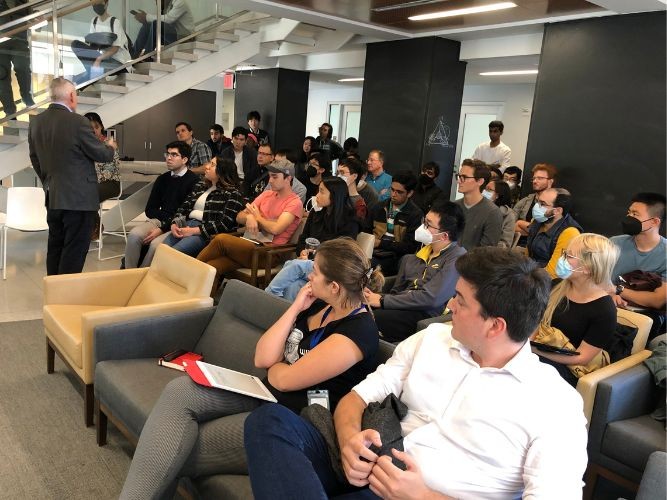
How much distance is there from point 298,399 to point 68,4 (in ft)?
19.7

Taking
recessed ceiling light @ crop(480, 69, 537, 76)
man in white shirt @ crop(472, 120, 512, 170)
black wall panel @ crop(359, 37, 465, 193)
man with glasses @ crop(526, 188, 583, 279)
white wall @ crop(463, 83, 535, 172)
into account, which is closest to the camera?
man with glasses @ crop(526, 188, 583, 279)

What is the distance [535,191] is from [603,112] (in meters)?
0.95

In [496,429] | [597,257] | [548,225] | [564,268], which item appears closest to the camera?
[496,429]

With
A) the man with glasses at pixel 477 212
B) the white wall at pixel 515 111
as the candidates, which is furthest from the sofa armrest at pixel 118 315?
the white wall at pixel 515 111

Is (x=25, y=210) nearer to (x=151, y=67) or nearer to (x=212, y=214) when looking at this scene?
(x=212, y=214)

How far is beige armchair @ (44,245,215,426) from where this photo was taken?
9.19 feet

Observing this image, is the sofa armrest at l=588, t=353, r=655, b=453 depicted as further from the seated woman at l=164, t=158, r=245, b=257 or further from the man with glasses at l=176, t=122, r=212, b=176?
the man with glasses at l=176, t=122, r=212, b=176

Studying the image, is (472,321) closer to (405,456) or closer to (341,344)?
(405,456)

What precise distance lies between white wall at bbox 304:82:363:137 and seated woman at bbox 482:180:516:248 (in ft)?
28.6

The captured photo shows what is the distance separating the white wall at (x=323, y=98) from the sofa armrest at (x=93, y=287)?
439 inches

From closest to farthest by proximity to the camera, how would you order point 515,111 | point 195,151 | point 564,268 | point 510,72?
point 564,268 < point 195,151 < point 510,72 < point 515,111

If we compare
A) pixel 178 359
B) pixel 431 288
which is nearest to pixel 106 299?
pixel 178 359

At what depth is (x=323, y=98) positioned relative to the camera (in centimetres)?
1511

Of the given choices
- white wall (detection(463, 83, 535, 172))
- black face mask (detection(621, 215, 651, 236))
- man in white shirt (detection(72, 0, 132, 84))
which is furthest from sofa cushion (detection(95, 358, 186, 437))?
white wall (detection(463, 83, 535, 172))
